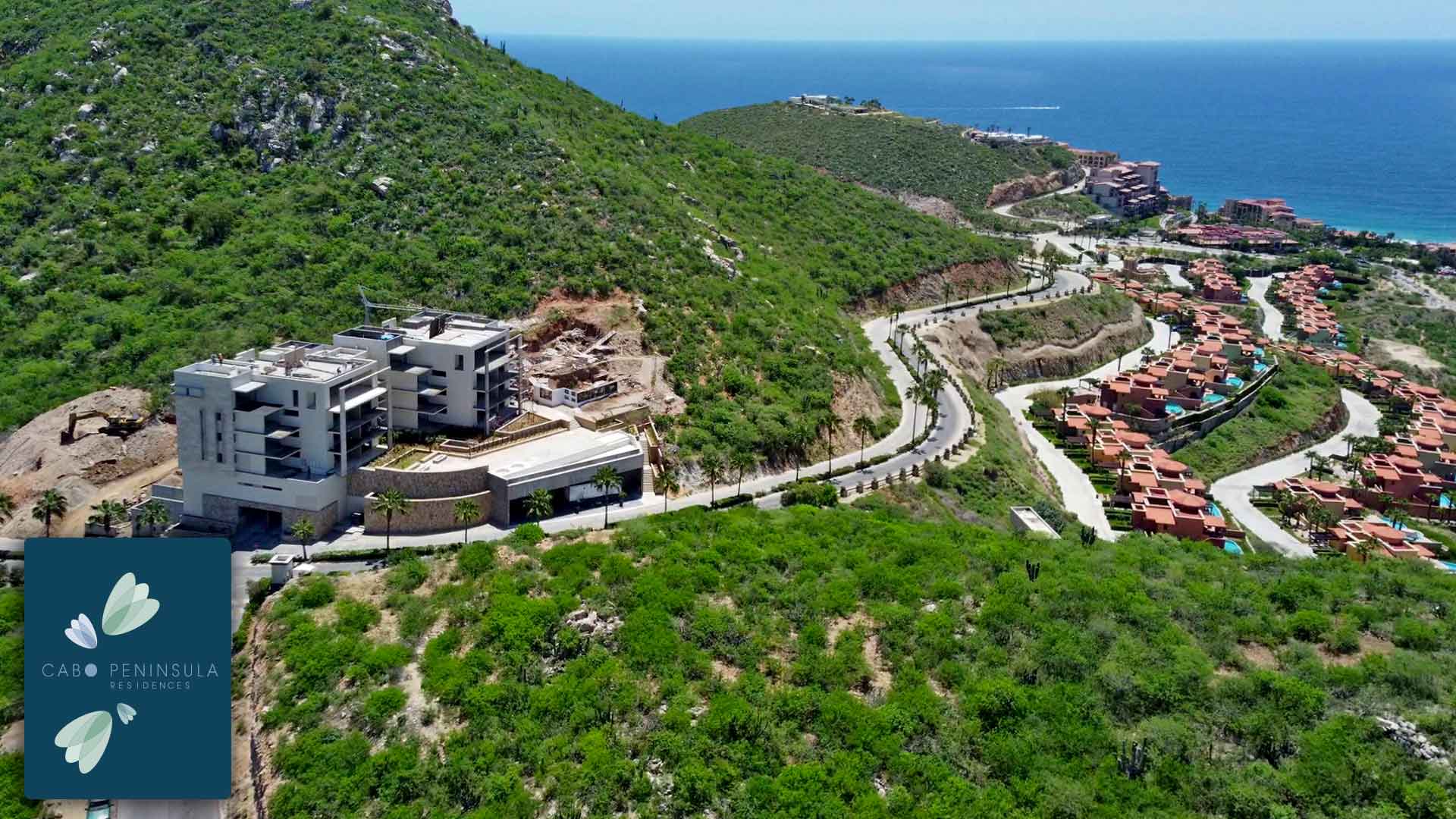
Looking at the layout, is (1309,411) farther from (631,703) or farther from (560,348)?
(631,703)

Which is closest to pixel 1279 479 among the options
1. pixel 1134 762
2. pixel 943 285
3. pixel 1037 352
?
pixel 1037 352

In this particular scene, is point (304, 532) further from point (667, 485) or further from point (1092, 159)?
point (1092, 159)

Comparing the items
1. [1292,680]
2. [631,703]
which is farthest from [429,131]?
[1292,680]

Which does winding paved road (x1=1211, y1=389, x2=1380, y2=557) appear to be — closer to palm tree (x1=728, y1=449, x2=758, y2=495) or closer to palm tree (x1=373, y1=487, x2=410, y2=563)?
palm tree (x1=728, y1=449, x2=758, y2=495)

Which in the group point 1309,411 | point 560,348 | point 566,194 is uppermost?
point 566,194

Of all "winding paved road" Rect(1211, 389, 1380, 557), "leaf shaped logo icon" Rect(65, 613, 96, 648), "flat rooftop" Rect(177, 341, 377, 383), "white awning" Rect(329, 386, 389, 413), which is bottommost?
"winding paved road" Rect(1211, 389, 1380, 557)

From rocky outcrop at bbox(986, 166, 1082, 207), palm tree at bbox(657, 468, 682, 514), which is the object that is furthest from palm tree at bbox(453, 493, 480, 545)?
rocky outcrop at bbox(986, 166, 1082, 207)

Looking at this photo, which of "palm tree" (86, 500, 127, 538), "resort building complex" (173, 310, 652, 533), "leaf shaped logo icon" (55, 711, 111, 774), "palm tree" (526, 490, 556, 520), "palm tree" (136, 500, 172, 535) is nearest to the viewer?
"leaf shaped logo icon" (55, 711, 111, 774)
